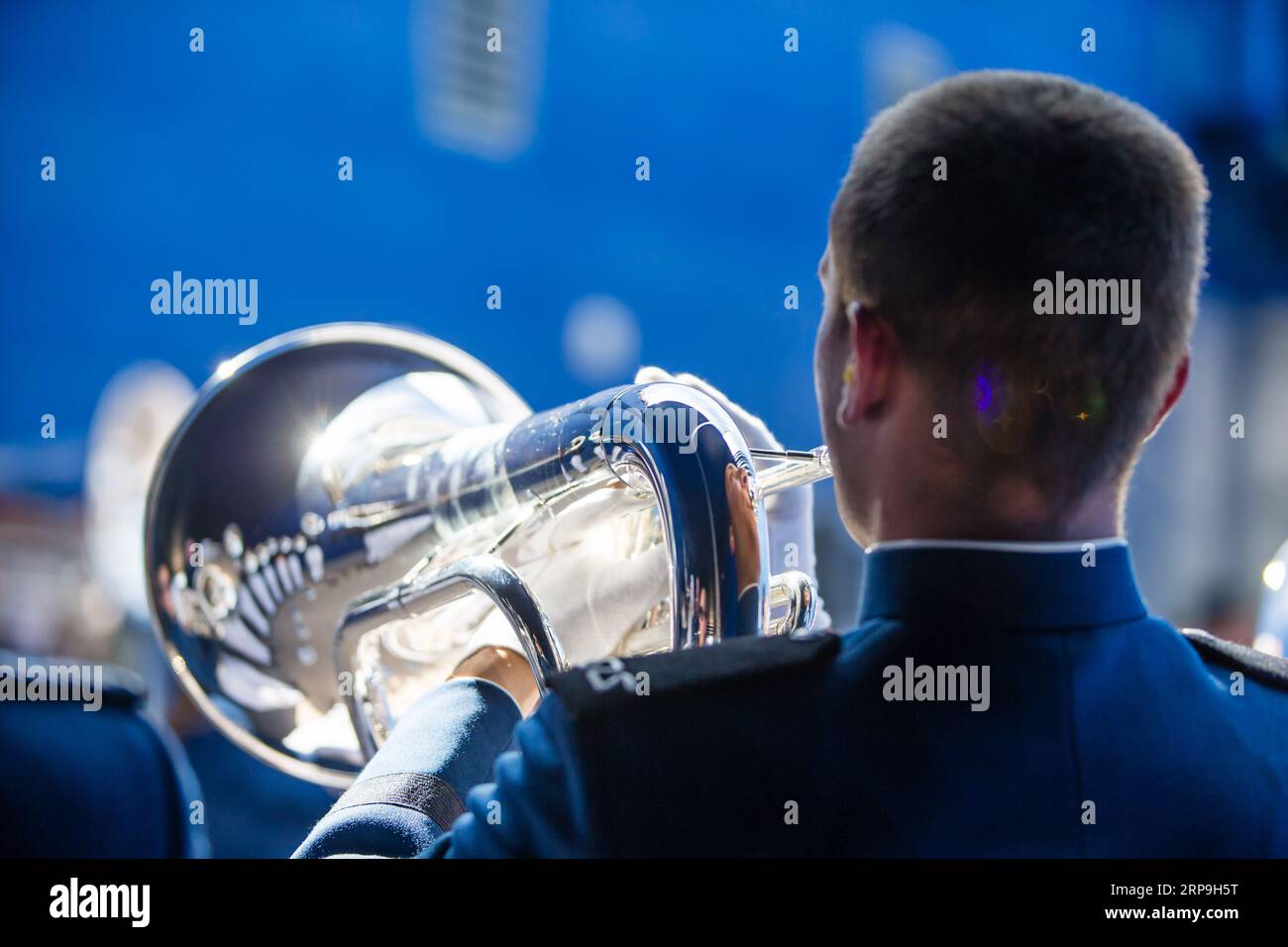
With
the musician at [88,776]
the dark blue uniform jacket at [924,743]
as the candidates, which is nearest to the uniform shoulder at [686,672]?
the dark blue uniform jacket at [924,743]

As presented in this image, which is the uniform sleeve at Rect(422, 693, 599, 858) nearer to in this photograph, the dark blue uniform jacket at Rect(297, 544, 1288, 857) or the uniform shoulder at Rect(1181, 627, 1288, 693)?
the dark blue uniform jacket at Rect(297, 544, 1288, 857)

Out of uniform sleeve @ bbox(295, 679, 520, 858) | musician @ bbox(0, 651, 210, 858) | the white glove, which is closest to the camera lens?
uniform sleeve @ bbox(295, 679, 520, 858)

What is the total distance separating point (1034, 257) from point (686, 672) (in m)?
0.27

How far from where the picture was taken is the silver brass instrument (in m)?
0.89

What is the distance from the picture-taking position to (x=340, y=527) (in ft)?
3.38

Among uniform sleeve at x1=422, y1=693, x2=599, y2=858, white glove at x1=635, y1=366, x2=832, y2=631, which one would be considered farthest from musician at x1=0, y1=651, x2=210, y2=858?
white glove at x1=635, y1=366, x2=832, y2=631

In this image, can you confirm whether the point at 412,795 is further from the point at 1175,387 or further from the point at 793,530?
the point at 1175,387

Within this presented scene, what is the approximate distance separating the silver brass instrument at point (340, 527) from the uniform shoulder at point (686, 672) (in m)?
0.26

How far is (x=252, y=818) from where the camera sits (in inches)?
91.7

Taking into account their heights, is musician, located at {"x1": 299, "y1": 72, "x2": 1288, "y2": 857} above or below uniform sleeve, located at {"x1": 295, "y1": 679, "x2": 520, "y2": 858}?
above

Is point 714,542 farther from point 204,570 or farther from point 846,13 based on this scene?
point 846,13

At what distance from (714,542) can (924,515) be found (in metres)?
0.15

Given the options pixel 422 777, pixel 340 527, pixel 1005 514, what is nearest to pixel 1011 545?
pixel 1005 514
